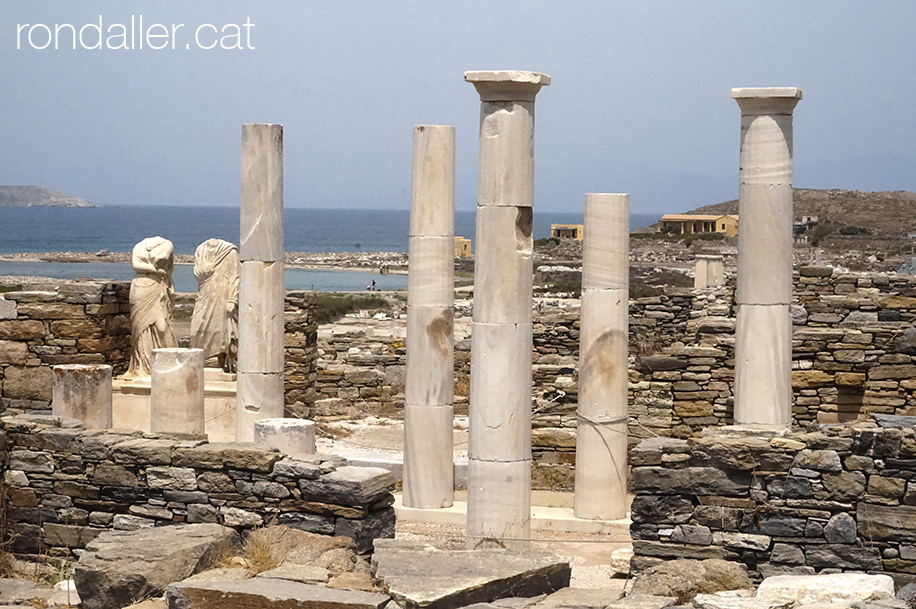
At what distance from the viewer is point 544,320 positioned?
72.1 feet

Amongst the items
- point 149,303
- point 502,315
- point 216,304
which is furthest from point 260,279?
point 502,315

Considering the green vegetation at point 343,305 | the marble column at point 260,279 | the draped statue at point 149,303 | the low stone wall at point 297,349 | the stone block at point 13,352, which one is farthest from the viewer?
the green vegetation at point 343,305

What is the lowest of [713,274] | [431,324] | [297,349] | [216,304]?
[297,349]

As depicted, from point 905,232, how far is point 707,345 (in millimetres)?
39626

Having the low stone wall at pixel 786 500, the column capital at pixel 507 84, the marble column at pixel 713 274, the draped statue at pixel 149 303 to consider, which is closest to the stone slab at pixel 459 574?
the low stone wall at pixel 786 500

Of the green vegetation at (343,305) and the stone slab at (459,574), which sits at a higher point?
the green vegetation at (343,305)

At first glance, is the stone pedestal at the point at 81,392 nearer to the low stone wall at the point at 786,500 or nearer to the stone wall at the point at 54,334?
the stone wall at the point at 54,334

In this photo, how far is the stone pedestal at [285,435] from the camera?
11.9 meters

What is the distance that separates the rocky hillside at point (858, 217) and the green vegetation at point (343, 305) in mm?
19197

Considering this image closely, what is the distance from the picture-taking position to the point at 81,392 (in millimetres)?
13195

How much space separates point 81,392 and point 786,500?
25.1 ft

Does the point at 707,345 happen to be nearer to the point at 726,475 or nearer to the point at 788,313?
the point at 788,313

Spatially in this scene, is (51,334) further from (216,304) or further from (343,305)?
(343,305)

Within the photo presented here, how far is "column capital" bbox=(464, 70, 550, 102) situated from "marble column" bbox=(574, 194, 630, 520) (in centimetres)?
241
